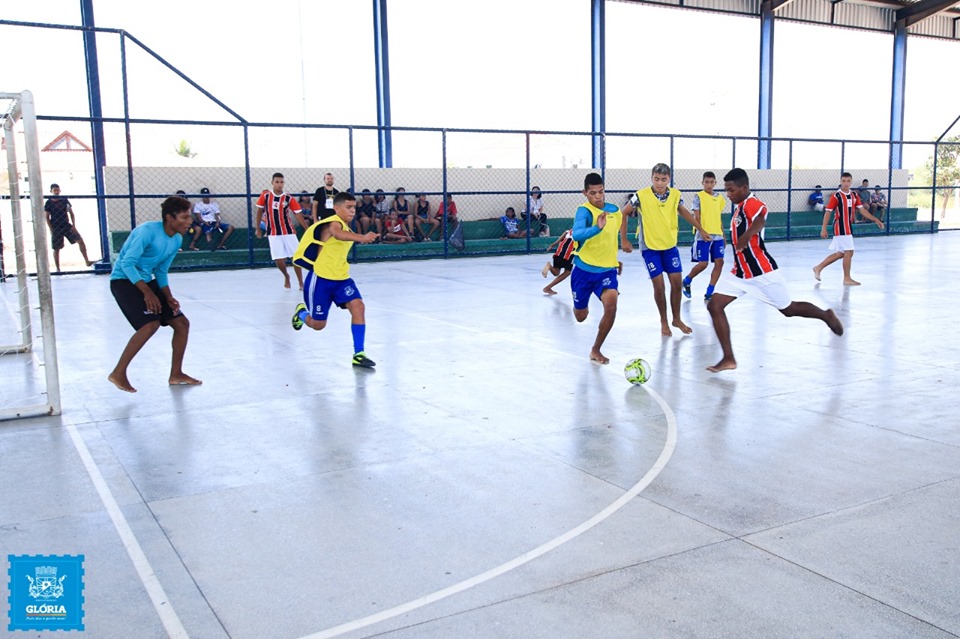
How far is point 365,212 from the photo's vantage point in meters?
19.8

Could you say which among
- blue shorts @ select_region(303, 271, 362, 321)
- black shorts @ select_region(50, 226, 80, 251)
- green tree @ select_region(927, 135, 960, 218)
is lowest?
blue shorts @ select_region(303, 271, 362, 321)

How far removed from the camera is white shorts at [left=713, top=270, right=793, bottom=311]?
24.8 ft

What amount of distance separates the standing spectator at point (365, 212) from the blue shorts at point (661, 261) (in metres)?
10.8

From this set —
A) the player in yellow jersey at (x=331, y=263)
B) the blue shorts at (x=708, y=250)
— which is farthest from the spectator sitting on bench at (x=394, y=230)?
the player in yellow jersey at (x=331, y=263)

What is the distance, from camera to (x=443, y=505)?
14.5ft

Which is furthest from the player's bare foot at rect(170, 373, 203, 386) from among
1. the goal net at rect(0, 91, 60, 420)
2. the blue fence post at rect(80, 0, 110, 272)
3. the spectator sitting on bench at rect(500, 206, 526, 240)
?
the spectator sitting on bench at rect(500, 206, 526, 240)

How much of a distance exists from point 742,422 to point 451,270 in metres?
12.1

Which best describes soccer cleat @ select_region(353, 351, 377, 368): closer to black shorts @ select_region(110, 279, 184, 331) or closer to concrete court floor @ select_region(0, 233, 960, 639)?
concrete court floor @ select_region(0, 233, 960, 639)

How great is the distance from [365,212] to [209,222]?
3.42 meters

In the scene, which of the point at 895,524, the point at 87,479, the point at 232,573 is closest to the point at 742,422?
the point at 895,524

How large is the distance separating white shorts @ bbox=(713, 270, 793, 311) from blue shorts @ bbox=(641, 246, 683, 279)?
6.10 feet

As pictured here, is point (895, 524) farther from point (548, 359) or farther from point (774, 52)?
point (774, 52)

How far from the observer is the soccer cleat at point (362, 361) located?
7.82 meters

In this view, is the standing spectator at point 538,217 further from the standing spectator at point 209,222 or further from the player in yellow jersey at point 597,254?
the player in yellow jersey at point 597,254
